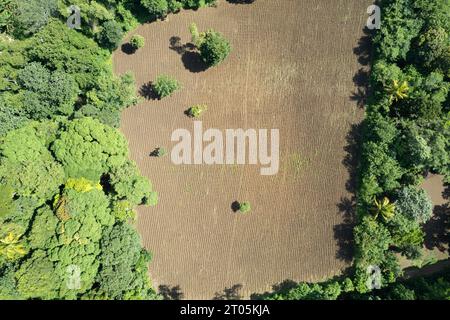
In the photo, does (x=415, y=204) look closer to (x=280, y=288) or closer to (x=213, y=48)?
(x=280, y=288)

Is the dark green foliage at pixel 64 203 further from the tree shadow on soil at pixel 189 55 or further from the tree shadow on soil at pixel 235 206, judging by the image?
the tree shadow on soil at pixel 189 55

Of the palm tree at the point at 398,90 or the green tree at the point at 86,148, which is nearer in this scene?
the green tree at the point at 86,148

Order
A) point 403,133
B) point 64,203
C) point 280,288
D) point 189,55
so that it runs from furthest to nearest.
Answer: point 189,55, point 280,288, point 403,133, point 64,203

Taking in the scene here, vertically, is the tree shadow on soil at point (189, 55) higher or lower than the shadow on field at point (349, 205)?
higher

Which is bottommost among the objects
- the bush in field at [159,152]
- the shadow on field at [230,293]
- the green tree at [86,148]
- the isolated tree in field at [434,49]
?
the shadow on field at [230,293]

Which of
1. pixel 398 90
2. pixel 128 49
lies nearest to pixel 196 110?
pixel 128 49

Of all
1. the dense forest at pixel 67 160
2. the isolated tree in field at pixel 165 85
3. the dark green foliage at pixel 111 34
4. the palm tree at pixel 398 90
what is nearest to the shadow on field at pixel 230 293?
the dense forest at pixel 67 160

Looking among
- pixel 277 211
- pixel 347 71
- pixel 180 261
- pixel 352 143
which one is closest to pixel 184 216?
pixel 180 261
